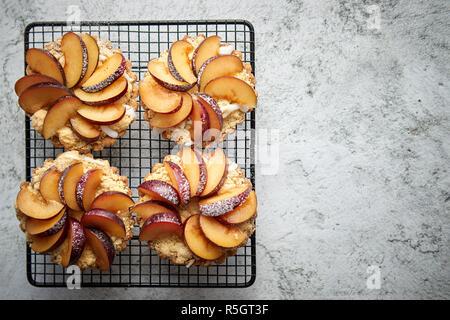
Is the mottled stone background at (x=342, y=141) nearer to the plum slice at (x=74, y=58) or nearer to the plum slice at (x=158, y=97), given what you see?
the plum slice at (x=74, y=58)

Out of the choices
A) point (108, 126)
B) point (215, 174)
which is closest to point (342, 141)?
point (215, 174)

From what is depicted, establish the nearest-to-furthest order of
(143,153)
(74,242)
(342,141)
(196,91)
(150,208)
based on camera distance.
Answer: (74,242) < (150,208) < (196,91) < (143,153) < (342,141)

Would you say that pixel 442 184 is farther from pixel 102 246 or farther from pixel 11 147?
pixel 11 147

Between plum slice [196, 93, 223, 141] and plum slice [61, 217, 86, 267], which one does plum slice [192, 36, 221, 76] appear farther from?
plum slice [61, 217, 86, 267]

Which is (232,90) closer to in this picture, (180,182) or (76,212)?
(180,182)
